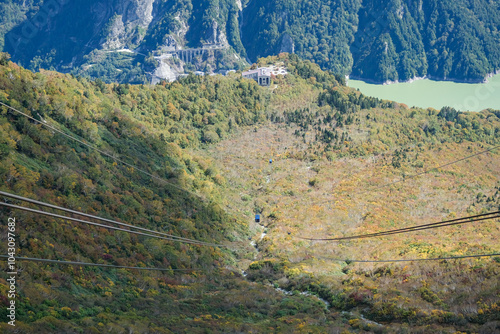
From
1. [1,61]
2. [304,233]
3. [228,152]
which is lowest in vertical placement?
[304,233]

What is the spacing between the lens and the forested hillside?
2941cm

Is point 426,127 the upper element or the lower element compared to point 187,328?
upper

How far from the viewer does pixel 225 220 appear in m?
64.7

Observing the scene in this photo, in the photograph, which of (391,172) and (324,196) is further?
(391,172)

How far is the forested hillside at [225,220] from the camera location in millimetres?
29406

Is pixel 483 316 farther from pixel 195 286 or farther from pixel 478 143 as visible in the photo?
pixel 478 143

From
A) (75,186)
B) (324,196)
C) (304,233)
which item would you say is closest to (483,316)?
(75,186)

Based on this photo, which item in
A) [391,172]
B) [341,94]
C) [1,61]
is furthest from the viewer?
[341,94]

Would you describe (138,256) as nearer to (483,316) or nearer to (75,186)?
(75,186)

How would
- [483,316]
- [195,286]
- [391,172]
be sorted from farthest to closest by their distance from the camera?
[391,172] → [195,286] → [483,316]

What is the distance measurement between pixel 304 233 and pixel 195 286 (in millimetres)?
28830

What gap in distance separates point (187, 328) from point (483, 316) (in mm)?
17718

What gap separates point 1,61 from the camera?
5672 cm

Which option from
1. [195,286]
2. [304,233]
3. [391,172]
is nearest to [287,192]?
[304,233]
